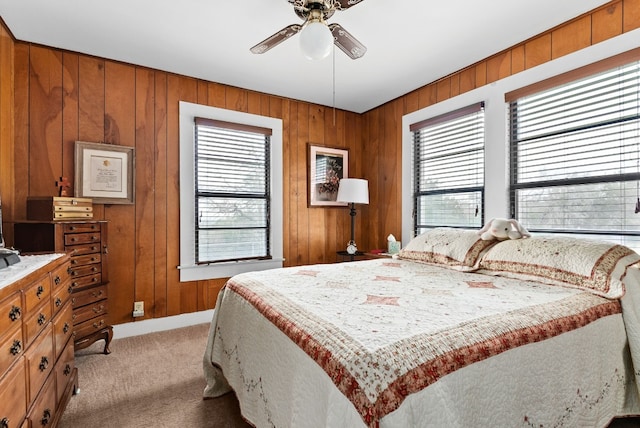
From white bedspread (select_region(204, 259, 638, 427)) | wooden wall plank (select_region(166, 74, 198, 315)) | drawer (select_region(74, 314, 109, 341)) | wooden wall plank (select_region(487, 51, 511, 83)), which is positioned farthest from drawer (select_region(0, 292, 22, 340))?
wooden wall plank (select_region(487, 51, 511, 83))

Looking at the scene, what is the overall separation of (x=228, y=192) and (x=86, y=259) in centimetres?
144

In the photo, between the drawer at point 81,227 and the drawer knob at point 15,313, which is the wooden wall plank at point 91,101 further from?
the drawer knob at point 15,313

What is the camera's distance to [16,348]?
1199mm

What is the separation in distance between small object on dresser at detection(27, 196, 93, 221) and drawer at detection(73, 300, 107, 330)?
2.22 feet

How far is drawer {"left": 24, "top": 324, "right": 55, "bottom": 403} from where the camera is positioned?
4.34 ft

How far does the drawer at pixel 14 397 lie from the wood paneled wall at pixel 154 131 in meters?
1.77

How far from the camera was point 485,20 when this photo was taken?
2352 mm

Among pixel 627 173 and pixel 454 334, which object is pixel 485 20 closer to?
pixel 627 173

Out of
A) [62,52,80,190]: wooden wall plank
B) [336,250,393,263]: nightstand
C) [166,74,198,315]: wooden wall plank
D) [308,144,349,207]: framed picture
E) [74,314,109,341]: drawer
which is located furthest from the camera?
[308,144,349,207]: framed picture

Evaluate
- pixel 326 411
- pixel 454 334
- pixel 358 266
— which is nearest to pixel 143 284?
pixel 358 266

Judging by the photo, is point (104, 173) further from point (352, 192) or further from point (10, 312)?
point (352, 192)

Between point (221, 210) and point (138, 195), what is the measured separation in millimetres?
793

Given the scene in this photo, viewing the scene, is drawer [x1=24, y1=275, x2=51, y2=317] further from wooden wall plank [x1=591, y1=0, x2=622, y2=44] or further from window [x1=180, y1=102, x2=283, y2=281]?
wooden wall plank [x1=591, y1=0, x2=622, y2=44]

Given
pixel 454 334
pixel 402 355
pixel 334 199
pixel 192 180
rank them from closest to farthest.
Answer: pixel 402 355
pixel 454 334
pixel 192 180
pixel 334 199
